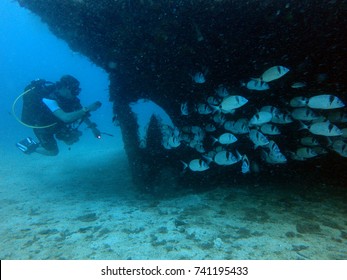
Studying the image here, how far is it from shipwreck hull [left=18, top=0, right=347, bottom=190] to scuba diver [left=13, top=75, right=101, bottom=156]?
1.27m

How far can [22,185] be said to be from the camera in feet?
33.3

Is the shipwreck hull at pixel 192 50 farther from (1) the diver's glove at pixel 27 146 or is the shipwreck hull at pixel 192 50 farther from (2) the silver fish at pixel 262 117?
(1) the diver's glove at pixel 27 146

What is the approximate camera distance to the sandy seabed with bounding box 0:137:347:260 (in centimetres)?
395

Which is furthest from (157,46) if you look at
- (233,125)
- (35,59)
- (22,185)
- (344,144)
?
(35,59)

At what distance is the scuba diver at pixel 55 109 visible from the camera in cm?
823

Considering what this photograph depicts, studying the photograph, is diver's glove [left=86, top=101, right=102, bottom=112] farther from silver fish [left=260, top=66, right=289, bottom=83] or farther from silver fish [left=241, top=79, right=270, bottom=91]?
silver fish [left=260, top=66, right=289, bottom=83]

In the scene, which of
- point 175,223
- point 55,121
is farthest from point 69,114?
point 175,223

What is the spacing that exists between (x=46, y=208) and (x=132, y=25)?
5359mm

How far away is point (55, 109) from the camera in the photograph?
26.8 feet

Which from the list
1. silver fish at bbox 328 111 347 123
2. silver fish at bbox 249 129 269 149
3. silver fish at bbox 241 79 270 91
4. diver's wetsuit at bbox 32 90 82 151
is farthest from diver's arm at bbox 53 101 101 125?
silver fish at bbox 328 111 347 123

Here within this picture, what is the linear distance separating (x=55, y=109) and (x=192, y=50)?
501cm

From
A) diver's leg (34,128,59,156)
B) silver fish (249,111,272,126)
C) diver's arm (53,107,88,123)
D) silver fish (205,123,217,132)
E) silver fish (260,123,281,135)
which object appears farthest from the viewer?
diver's leg (34,128,59,156)

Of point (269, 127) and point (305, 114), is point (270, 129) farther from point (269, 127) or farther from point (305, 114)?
point (305, 114)

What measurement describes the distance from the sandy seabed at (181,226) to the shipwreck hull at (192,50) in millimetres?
1090
